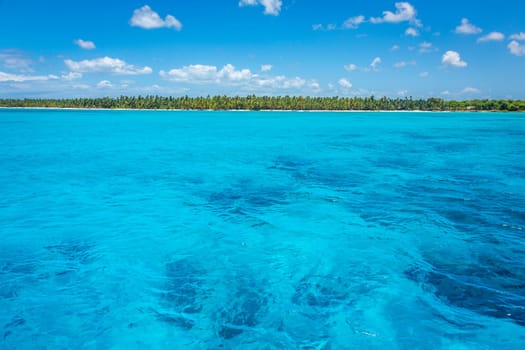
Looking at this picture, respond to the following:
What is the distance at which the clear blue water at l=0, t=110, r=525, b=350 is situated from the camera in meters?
7.14

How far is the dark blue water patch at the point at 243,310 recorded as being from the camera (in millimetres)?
7075

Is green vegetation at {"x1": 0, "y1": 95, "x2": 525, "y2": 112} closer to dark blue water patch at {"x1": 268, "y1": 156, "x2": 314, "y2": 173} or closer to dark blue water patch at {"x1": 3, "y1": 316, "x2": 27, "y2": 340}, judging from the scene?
dark blue water patch at {"x1": 268, "y1": 156, "x2": 314, "y2": 173}

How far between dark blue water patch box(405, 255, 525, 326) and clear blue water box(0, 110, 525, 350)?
0.04 meters

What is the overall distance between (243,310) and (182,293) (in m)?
1.69

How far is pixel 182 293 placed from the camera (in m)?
8.41

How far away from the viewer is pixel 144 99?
180625mm

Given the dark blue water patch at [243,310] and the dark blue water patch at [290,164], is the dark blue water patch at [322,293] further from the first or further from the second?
the dark blue water patch at [290,164]

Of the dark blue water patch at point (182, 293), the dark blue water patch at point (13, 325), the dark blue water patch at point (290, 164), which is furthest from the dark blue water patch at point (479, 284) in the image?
the dark blue water patch at point (290, 164)

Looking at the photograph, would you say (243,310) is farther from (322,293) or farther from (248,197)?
(248,197)

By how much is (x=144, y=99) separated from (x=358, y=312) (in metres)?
189

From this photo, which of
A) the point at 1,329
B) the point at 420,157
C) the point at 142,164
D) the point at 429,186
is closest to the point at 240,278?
the point at 1,329

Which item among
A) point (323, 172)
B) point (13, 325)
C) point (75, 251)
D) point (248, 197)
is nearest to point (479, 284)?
point (248, 197)

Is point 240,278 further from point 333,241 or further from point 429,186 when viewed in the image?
point 429,186

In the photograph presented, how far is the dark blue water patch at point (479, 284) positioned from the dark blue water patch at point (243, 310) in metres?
4.06
